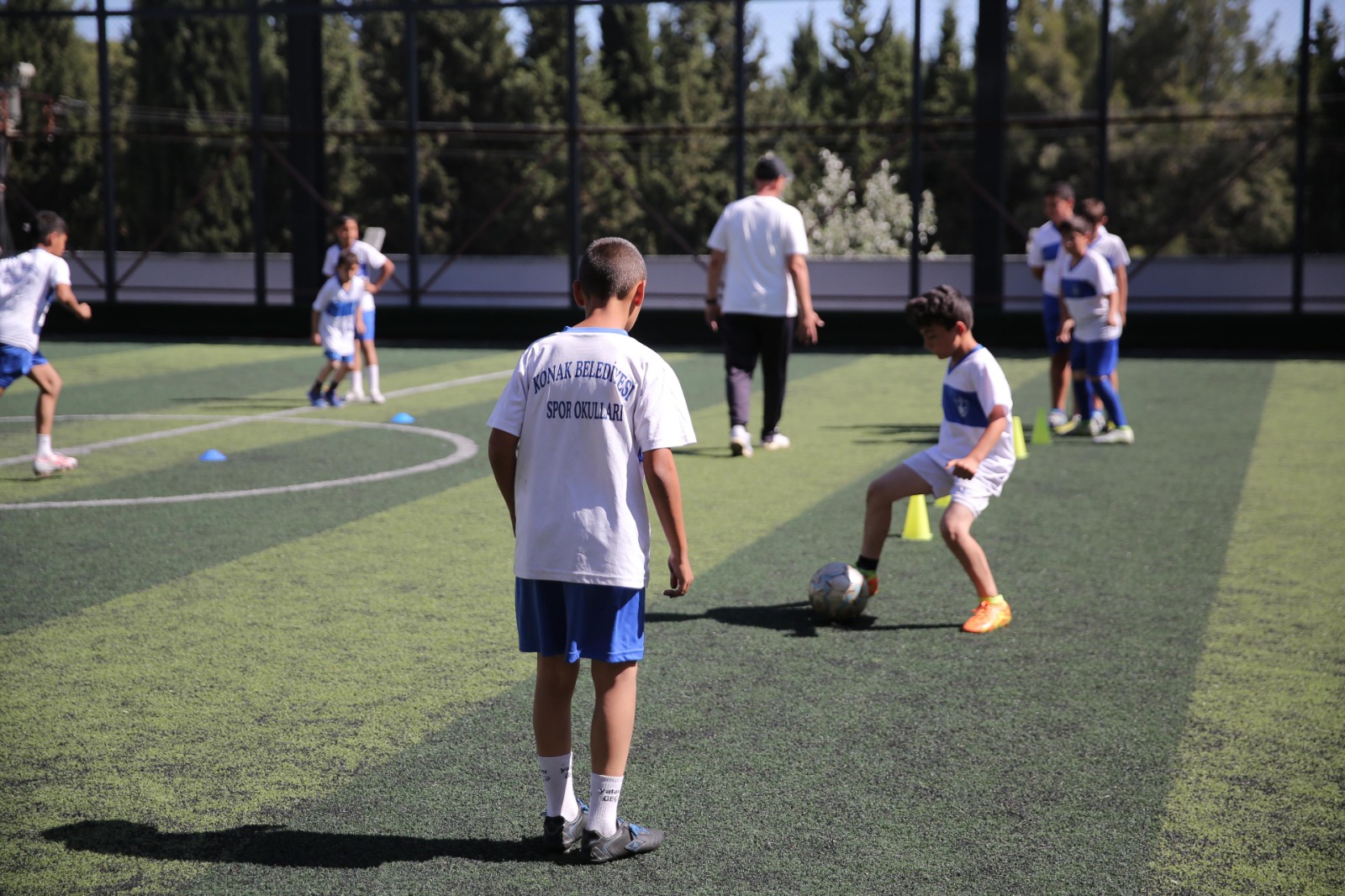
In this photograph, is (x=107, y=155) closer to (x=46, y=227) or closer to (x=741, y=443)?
A: (x=46, y=227)

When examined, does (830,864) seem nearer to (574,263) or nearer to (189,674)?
(189,674)

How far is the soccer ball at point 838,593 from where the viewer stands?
19.2ft

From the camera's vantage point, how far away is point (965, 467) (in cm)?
547

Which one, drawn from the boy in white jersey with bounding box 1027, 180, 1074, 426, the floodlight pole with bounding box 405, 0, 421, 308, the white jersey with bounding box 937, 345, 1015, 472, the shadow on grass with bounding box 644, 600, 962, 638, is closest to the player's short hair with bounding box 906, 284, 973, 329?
the white jersey with bounding box 937, 345, 1015, 472

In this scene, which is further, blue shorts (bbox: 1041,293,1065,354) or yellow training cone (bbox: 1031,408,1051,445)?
blue shorts (bbox: 1041,293,1065,354)

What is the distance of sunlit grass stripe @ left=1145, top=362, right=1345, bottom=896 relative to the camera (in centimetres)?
360

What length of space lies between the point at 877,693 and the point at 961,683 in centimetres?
34

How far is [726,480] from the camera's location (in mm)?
9336

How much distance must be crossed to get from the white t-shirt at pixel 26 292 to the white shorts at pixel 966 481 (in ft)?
20.7

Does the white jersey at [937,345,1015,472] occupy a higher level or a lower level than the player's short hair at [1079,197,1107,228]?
lower

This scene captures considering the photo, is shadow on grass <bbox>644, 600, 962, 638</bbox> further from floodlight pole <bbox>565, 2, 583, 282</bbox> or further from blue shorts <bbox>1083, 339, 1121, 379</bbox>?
floodlight pole <bbox>565, 2, 583, 282</bbox>

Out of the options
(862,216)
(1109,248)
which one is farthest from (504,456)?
(862,216)

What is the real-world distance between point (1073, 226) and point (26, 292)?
24.6 feet

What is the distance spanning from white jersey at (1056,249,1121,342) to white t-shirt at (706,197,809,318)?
2154 mm
